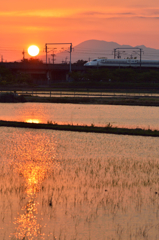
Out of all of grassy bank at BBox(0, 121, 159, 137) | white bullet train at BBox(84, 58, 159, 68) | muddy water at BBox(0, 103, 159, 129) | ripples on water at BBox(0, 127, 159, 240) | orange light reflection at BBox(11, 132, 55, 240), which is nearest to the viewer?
orange light reflection at BBox(11, 132, 55, 240)

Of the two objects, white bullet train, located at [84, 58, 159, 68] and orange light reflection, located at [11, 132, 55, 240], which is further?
white bullet train, located at [84, 58, 159, 68]

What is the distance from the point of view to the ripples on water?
978cm

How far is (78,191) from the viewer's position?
1341 centimetres

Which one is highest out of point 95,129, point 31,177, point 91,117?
point 31,177

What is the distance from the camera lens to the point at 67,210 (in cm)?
1127

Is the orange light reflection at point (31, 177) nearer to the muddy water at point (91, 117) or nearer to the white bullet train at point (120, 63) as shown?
the muddy water at point (91, 117)

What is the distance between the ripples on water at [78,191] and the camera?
9781 mm

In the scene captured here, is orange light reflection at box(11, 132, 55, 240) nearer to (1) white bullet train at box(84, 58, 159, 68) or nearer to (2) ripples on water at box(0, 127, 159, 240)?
(2) ripples on water at box(0, 127, 159, 240)

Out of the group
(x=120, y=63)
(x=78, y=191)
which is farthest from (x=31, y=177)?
(x=120, y=63)

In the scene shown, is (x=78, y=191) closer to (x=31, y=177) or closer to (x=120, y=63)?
(x=31, y=177)

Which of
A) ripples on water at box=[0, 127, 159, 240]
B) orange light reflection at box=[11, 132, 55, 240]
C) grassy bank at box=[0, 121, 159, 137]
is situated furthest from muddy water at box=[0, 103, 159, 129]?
ripples on water at box=[0, 127, 159, 240]

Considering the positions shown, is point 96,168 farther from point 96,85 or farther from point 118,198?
point 96,85

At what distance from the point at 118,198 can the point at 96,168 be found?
486cm

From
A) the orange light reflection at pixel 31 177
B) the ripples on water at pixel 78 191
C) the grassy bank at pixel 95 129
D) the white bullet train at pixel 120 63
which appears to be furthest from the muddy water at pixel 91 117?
the white bullet train at pixel 120 63
